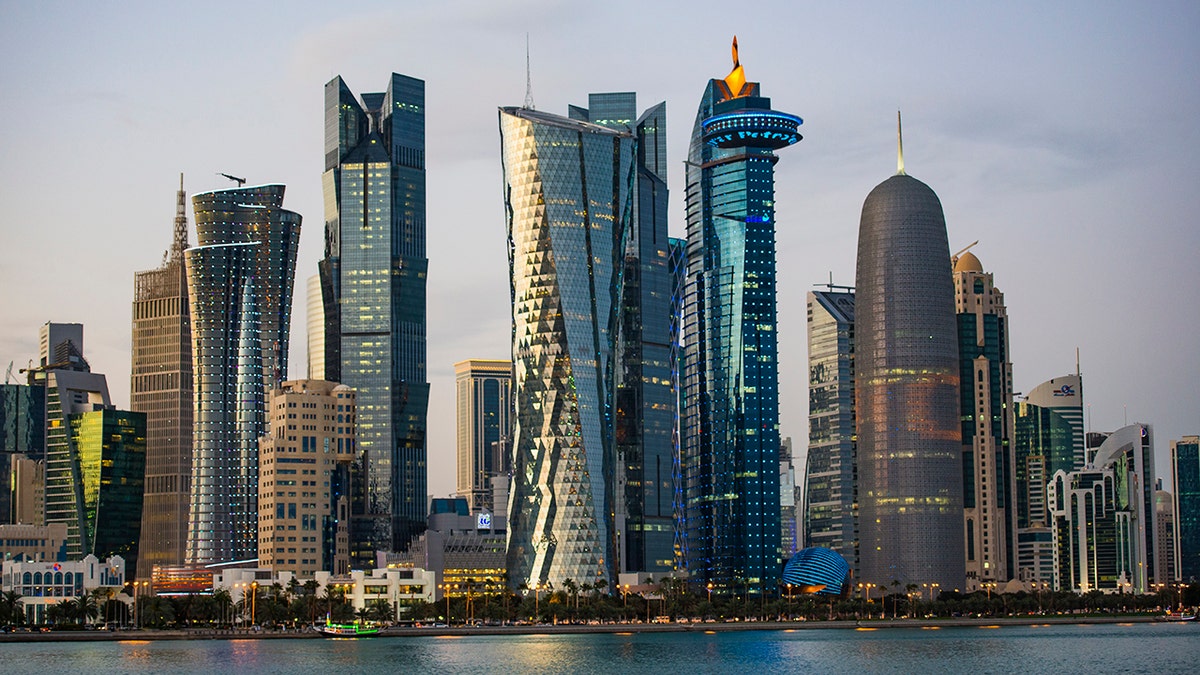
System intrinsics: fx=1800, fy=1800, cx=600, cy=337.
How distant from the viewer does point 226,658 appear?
193000 millimetres

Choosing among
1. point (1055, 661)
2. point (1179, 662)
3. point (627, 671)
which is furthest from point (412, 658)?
point (1179, 662)

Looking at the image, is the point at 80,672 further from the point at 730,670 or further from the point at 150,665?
the point at 730,670

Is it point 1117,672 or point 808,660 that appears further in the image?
point 808,660

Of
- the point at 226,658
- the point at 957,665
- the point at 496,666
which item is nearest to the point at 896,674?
the point at 957,665

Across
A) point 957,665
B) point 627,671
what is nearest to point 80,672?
point 627,671

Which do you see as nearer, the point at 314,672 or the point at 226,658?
the point at 314,672

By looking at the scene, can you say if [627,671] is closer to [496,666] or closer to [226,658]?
[496,666]

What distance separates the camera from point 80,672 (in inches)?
6816

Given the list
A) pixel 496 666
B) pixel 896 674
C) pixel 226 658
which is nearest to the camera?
pixel 896 674

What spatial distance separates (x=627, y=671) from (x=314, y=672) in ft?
97.4

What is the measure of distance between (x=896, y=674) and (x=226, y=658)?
72.8 m

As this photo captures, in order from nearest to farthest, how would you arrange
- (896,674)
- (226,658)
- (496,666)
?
(896,674)
(496,666)
(226,658)

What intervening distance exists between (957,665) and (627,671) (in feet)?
109

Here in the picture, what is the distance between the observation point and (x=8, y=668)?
17925 centimetres
